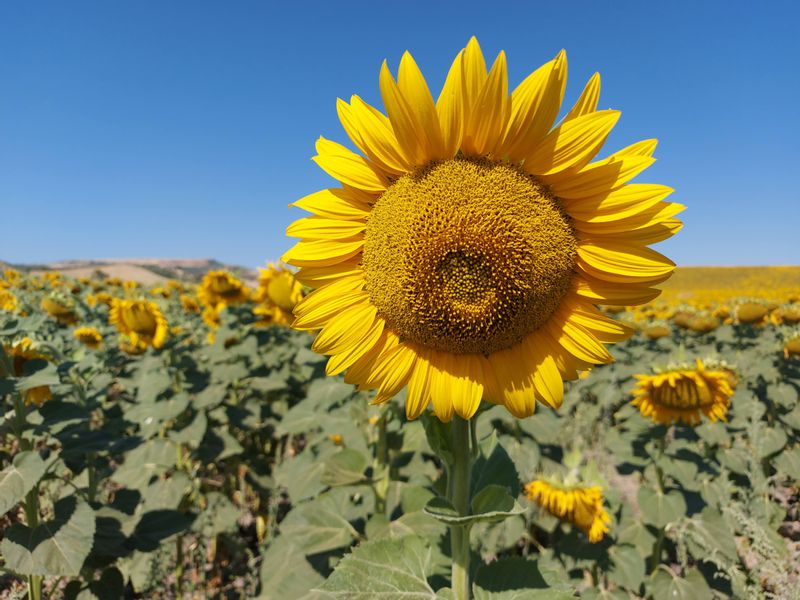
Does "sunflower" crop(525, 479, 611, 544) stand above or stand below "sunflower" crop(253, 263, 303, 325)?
below

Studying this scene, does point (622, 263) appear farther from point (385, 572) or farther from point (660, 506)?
point (660, 506)

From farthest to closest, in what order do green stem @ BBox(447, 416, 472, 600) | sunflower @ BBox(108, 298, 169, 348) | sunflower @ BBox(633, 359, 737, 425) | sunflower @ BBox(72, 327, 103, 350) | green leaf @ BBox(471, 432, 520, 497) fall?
sunflower @ BBox(72, 327, 103, 350) → sunflower @ BBox(108, 298, 169, 348) → sunflower @ BBox(633, 359, 737, 425) → green leaf @ BBox(471, 432, 520, 497) → green stem @ BBox(447, 416, 472, 600)

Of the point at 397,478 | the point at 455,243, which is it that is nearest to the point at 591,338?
the point at 455,243

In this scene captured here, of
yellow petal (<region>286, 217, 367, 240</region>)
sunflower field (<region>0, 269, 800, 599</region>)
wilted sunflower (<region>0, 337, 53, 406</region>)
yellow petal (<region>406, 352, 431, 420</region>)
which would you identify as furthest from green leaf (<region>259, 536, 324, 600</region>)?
yellow petal (<region>286, 217, 367, 240</region>)

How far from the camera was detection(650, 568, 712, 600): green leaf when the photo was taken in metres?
3.06

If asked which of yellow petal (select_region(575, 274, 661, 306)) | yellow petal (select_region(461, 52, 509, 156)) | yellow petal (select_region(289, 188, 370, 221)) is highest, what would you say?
yellow petal (select_region(461, 52, 509, 156))

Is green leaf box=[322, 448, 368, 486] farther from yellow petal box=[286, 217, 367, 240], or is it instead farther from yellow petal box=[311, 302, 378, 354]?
yellow petal box=[286, 217, 367, 240]

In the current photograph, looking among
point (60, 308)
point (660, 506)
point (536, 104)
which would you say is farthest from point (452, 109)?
point (60, 308)

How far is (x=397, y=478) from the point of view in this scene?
2.96 meters

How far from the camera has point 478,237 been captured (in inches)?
44.0

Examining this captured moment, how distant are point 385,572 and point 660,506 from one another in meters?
2.65

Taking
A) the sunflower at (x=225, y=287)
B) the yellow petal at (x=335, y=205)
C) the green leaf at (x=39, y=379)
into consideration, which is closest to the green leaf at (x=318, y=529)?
the green leaf at (x=39, y=379)

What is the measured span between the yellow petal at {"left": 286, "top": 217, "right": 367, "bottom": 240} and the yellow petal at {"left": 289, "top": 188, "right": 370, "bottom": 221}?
2 centimetres

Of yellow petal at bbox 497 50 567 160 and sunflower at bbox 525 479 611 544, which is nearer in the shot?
yellow petal at bbox 497 50 567 160
